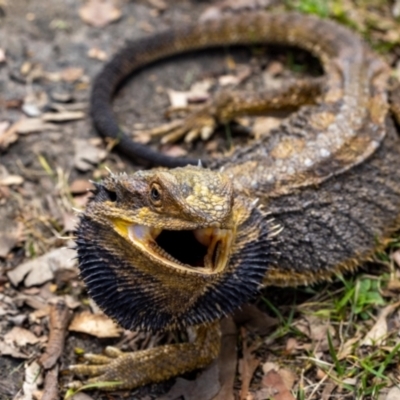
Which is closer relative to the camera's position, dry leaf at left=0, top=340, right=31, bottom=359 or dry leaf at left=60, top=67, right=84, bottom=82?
dry leaf at left=0, top=340, right=31, bottom=359

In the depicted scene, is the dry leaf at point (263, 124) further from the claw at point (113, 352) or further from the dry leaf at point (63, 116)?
the claw at point (113, 352)

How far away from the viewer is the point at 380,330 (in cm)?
415

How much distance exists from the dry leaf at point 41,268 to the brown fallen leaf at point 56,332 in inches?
9.8

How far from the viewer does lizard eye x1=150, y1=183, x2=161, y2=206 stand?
10.4 ft

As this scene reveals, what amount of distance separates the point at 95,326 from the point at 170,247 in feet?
3.70

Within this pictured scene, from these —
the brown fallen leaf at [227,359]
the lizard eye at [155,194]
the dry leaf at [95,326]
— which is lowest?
the dry leaf at [95,326]

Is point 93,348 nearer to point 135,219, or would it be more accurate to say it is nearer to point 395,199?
point 135,219

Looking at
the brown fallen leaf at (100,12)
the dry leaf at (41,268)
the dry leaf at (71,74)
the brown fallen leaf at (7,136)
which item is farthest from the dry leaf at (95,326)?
the brown fallen leaf at (100,12)

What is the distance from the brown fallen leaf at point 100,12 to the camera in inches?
263

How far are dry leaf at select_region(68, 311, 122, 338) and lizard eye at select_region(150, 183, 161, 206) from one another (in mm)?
1327

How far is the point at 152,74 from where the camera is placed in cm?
634

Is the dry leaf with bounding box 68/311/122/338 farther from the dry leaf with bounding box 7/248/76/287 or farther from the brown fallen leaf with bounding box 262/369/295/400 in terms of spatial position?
the brown fallen leaf with bounding box 262/369/295/400

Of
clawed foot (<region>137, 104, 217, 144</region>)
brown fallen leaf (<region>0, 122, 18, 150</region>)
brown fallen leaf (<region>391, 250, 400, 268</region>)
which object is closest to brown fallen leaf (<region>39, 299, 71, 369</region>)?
brown fallen leaf (<region>0, 122, 18, 150</region>)

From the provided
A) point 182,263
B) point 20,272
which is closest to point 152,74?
point 20,272
